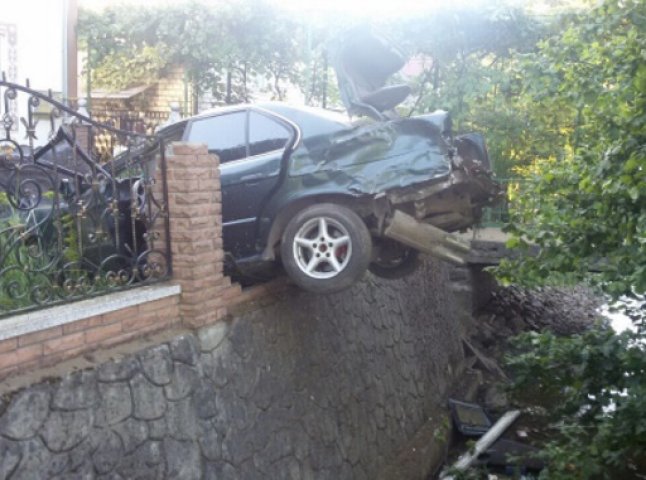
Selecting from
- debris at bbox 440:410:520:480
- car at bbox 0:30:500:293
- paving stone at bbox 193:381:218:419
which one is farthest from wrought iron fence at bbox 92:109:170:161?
debris at bbox 440:410:520:480

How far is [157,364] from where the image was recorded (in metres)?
5.66

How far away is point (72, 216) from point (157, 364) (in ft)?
4.22

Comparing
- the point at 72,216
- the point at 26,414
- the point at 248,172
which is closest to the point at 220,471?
the point at 26,414

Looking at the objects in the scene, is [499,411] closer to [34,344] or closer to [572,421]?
[572,421]

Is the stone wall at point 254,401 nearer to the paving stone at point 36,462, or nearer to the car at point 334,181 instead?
the paving stone at point 36,462

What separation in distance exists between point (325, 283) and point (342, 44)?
2430 mm

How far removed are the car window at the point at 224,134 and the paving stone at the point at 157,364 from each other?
2343 mm

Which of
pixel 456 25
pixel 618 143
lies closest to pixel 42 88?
pixel 456 25

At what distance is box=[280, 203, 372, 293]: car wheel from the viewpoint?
6633 millimetres

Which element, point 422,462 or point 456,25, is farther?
point 456,25

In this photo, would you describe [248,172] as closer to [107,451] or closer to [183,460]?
[183,460]

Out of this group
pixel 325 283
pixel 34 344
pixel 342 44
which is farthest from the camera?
pixel 342 44

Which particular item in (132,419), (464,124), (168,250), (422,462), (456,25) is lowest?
(422,462)

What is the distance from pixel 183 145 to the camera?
6.14 metres
